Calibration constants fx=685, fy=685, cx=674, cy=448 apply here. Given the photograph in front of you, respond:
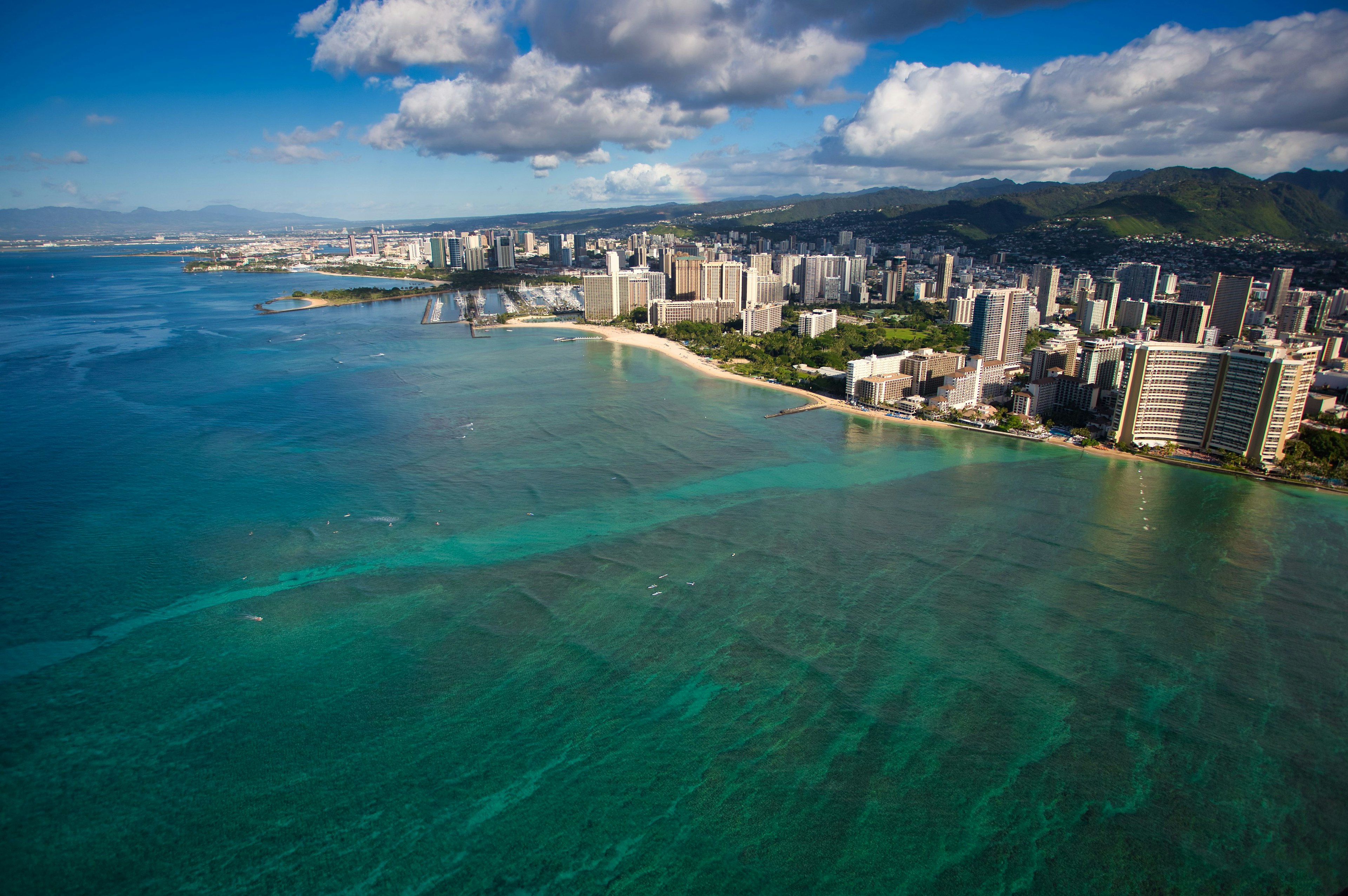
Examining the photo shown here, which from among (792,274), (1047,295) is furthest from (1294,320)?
(792,274)

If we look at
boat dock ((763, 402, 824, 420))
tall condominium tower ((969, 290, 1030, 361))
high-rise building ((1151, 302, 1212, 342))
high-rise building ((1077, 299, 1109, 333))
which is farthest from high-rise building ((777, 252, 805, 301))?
boat dock ((763, 402, 824, 420))

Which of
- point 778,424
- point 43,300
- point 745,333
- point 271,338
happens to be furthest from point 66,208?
point 778,424

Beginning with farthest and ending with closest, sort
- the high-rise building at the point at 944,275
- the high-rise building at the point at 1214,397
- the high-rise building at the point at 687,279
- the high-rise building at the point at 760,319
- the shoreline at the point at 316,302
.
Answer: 1. the high-rise building at the point at 944,275
2. the high-rise building at the point at 687,279
3. the shoreline at the point at 316,302
4. the high-rise building at the point at 760,319
5. the high-rise building at the point at 1214,397

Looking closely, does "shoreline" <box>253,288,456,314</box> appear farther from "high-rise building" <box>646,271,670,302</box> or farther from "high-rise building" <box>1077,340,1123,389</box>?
"high-rise building" <box>1077,340,1123,389</box>

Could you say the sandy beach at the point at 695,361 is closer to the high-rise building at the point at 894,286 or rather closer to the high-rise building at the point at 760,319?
the high-rise building at the point at 760,319

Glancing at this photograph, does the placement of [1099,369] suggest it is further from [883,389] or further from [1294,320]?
[1294,320]

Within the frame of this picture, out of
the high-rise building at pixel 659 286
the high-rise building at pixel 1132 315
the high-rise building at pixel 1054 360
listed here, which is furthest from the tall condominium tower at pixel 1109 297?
the high-rise building at pixel 659 286
